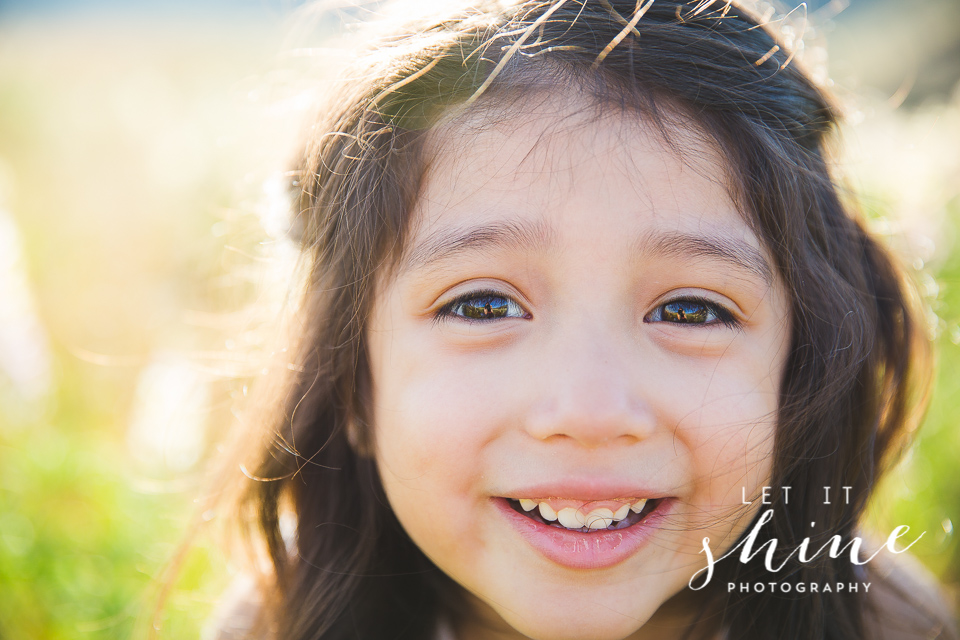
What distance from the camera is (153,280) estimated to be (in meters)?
4.17

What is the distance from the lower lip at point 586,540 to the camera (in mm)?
1319

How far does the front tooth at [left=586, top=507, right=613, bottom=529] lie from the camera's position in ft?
4.32

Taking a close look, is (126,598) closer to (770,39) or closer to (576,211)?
(576,211)

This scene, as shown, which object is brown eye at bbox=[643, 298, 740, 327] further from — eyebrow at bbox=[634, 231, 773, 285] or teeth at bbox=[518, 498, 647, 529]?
teeth at bbox=[518, 498, 647, 529]

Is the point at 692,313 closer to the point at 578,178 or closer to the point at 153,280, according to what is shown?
the point at 578,178

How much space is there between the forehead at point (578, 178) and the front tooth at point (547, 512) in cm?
50

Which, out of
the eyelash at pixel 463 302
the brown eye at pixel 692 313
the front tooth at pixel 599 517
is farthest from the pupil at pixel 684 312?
the front tooth at pixel 599 517

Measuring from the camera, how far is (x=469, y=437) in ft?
4.18

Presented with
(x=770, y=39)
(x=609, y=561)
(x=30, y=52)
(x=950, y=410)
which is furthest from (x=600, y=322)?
(x=30, y=52)

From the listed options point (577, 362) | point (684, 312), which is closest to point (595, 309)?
point (577, 362)

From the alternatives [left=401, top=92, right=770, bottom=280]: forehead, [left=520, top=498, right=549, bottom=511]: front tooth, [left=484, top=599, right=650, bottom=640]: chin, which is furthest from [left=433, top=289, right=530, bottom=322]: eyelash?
[left=484, top=599, right=650, bottom=640]: chin

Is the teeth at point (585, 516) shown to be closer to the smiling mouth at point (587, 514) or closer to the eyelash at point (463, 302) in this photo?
the smiling mouth at point (587, 514)

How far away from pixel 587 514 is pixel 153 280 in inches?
143

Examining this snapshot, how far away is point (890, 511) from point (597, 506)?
1.85 m
